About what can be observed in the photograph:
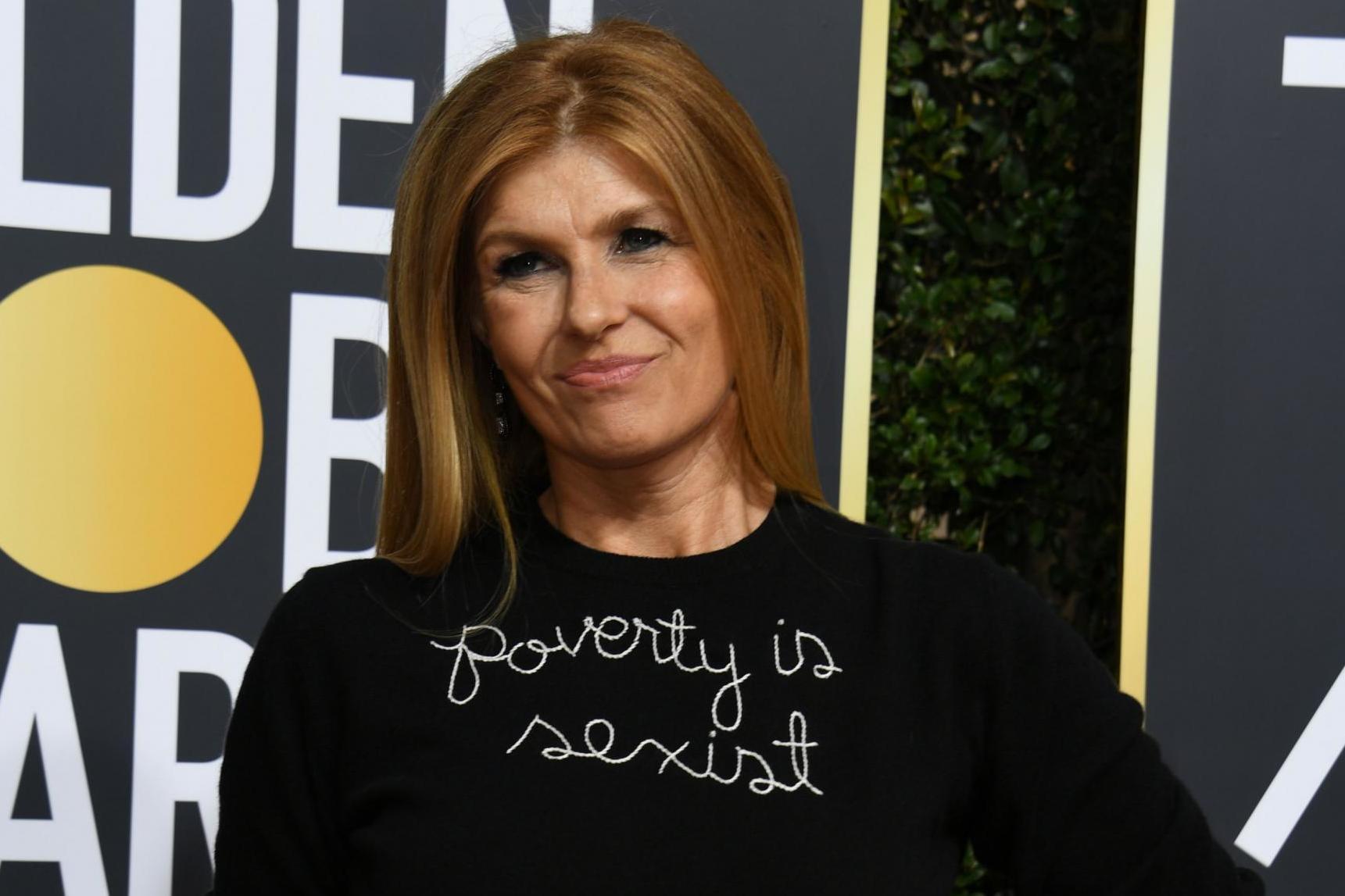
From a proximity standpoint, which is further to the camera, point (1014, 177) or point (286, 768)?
point (1014, 177)

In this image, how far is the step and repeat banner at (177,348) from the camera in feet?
6.14

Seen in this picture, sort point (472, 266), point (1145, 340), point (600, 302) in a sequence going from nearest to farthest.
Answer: point (600, 302), point (472, 266), point (1145, 340)

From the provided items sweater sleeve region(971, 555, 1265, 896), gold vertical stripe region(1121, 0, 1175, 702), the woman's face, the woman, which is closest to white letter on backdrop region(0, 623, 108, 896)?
the woman

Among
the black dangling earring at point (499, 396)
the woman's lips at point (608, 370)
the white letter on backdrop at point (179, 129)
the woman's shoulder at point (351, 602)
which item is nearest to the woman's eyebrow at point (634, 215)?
the woman's lips at point (608, 370)

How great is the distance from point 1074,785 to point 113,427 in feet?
4.21

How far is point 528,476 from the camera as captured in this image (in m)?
1.36

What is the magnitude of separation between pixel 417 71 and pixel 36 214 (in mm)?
515

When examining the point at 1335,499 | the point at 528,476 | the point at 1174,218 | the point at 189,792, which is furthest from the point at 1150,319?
the point at 189,792

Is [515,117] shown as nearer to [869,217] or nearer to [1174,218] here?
[869,217]

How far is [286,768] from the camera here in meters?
1.21

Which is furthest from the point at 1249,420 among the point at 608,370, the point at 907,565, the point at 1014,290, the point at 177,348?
the point at 177,348

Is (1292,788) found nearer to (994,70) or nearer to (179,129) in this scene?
(994,70)

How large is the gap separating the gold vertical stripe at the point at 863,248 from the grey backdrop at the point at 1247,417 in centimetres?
40

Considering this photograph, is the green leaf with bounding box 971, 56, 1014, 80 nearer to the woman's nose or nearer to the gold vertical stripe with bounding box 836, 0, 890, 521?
the gold vertical stripe with bounding box 836, 0, 890, 521
